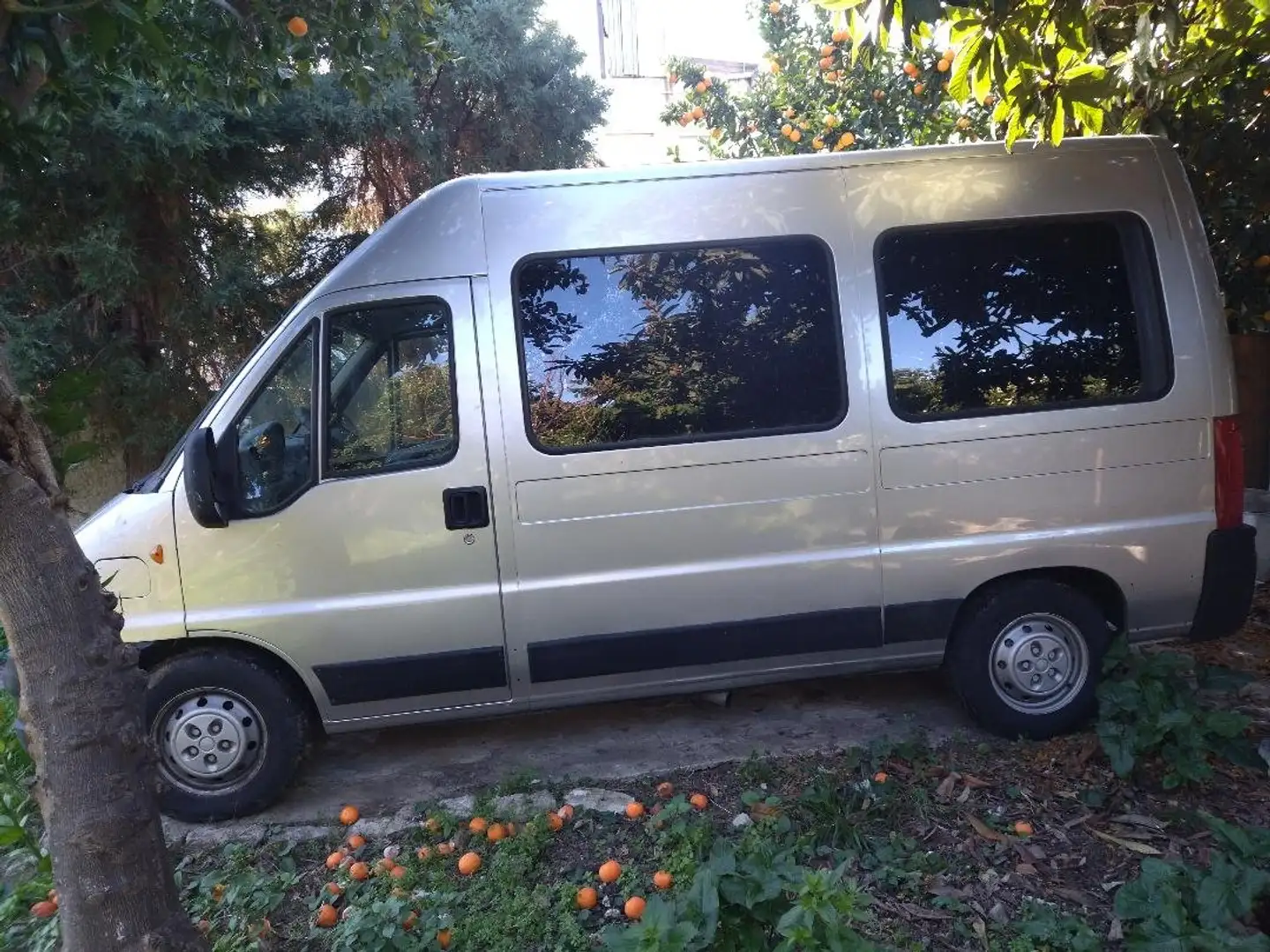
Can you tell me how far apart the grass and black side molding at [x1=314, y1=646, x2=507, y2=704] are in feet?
1.54

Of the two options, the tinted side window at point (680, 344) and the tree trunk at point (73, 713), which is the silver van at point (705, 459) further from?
the tree trunk at point (73, 713)

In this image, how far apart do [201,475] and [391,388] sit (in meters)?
0.78

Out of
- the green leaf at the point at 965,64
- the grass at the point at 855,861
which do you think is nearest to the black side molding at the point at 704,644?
the grass at the point at 855,861

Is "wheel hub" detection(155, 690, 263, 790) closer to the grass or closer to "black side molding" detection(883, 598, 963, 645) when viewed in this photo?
the grass

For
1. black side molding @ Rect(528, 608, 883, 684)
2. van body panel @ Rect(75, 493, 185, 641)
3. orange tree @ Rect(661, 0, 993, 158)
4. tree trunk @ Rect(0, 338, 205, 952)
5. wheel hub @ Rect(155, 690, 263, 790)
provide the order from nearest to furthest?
tree trunk @ Rect(0, 338, 205, 952) < van body panel @ Rect(75, 493, 185, 641) < wheel hub @ Rect(155, 690, 263, 790) < black side molding @ Rect(528, 608, 883, 684) < orange tree @ Rect(661, 0, 993, 158)

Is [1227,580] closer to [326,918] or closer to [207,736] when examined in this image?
[326,918]

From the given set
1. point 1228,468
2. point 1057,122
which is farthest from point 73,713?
point 1228,468

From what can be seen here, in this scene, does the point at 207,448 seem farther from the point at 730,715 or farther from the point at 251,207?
the point at 251,207

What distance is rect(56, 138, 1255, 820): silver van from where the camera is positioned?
386 cm

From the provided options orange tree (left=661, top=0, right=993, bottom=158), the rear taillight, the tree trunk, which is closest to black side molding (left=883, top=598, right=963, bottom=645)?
the rear taillight

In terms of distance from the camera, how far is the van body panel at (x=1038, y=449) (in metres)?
4.05

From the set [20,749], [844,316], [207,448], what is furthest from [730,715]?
[20,749]

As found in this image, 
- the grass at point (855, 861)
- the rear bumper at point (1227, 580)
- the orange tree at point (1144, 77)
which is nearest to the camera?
the grass at point (855, 861)

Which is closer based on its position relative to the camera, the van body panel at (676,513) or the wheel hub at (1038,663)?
A: the van body panel at (676,513)
